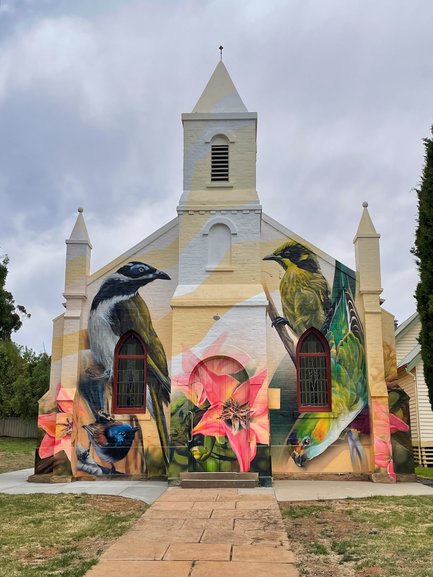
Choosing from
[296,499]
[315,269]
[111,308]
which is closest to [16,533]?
[296,499]

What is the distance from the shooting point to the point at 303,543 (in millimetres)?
9523

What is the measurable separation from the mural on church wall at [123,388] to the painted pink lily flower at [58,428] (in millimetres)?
469

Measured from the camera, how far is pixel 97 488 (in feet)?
54.4

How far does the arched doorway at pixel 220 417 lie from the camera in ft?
55.1

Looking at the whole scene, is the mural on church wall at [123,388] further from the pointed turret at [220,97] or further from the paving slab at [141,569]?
the paving slab at [141,569]

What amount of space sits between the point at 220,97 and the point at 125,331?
27.5 ft

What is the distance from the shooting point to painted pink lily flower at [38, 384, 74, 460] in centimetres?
1841

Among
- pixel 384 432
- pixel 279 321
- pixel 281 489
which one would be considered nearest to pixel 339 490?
pixel 281 489

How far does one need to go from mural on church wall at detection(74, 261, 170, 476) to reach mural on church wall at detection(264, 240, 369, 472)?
3.62 m

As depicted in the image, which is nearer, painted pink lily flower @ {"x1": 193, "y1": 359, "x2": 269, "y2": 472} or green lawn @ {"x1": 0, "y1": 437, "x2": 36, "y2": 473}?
painted pink lily flower @ {"x1": 193, "y1": 359, "x2": 269, "y2": 472}

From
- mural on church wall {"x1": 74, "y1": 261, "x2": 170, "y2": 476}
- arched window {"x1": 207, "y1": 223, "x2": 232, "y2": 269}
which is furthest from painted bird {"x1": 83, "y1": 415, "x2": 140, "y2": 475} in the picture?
arched window {"x1": 207, "y1": 223, "x2": 232, "y2": 269}

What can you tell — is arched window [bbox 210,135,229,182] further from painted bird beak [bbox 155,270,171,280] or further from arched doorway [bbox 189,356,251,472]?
arched doorway [bbox 189,356,251,472]

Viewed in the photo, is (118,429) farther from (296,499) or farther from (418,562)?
(418,562)

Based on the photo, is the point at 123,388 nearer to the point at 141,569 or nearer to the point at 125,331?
the point at 125,331
